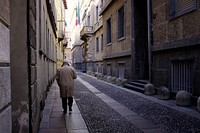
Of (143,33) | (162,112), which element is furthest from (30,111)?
(143,33)

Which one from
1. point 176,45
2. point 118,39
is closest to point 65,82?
point 176,45

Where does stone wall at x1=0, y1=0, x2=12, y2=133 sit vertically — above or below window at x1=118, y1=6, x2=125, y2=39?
below

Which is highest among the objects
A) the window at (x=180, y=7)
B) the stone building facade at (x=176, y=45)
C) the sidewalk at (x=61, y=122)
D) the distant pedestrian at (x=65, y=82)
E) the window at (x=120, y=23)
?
the window at (x=120, y=23)

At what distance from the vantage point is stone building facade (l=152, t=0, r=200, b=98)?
8498mm

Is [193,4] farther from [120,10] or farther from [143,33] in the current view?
[120,10]

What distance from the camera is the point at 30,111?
4219 mm

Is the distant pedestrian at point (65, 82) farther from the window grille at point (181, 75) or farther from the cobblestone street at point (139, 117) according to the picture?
the window grille at point (181, 75)

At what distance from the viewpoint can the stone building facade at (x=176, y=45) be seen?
850 centimetres

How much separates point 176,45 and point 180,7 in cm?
139

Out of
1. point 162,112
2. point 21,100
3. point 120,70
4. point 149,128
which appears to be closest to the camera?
point 21,100

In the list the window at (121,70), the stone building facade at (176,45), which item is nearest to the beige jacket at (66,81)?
the stone building facade at (176,45)

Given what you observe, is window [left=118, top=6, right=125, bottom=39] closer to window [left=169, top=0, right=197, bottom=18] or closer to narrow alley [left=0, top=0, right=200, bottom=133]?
narrow alley [left=0, top=0, right=200, bottom=133]

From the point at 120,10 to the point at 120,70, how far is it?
3.99 meters

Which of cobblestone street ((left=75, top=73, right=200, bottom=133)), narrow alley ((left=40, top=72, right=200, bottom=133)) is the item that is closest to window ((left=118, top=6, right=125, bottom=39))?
cobblestone street ((left=75, top=73, right=200, bottom=133))
